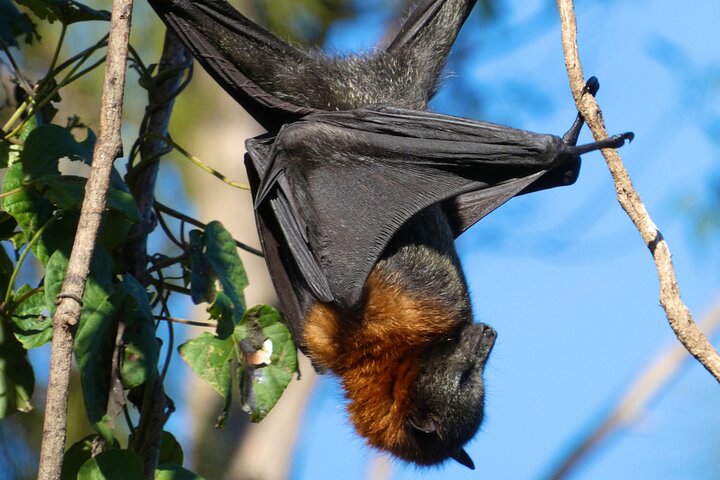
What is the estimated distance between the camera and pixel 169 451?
373 cm

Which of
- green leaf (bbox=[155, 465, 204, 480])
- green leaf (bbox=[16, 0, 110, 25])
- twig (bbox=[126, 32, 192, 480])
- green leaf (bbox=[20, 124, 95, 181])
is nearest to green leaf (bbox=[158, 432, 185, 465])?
twig (bbox=[126, 32, 192, 480])

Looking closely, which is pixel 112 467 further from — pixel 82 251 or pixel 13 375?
pixel 82 251

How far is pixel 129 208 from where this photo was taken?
3.25m

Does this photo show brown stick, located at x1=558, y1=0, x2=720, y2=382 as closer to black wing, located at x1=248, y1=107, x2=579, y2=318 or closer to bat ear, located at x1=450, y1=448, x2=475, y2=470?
black wing, located at x1=248, y1=107, x2=579, y2=318

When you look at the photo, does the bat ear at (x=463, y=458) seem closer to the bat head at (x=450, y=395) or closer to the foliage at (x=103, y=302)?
the bat head at (x=450, y=395)

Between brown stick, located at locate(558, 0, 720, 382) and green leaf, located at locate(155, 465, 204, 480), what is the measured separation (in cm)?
178

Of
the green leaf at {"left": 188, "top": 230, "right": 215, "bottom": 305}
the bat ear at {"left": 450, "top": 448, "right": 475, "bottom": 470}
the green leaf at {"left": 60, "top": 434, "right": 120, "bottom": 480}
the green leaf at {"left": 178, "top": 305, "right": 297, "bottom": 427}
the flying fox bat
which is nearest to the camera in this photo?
the green leaf at {"left": 60, "top": 434, "right": 120, "bottom": 480}

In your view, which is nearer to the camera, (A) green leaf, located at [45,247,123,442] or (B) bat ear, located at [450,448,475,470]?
(A) green leaf, located at [45,247,123,442]

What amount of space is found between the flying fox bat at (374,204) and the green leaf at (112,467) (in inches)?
58.1

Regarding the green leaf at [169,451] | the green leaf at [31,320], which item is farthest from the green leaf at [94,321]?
the green leaf at [169,451]

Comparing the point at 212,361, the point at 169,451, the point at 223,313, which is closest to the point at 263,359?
the point at 212,361

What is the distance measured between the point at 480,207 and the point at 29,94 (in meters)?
2.34

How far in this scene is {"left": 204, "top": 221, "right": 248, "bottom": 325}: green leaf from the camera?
379 centimetres

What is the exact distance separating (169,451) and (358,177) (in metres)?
1.58
